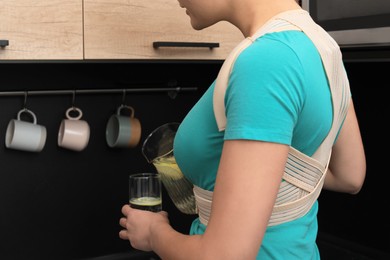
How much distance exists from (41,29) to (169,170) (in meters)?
0.49

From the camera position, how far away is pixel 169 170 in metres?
0.88

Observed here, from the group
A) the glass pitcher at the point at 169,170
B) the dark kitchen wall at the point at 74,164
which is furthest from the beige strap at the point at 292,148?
the dark kitchen wall at the point at 74,164

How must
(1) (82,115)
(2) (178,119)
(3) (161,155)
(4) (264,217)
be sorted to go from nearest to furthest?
(4) (264,217)
(3) (161,155)
(1) (82,115)
(2) (178,119)

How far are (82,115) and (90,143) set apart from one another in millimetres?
88

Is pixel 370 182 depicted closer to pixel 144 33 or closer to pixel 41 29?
pixel 144 33

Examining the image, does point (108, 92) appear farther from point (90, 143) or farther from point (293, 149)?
point (293, 149)

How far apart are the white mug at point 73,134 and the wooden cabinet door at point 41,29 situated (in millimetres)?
303

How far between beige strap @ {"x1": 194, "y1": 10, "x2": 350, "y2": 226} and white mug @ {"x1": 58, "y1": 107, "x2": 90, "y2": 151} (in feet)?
2.50

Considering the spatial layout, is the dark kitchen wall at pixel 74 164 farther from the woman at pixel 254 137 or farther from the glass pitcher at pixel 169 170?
the woman at pixel 254 137

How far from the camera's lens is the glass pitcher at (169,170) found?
0.88 meters

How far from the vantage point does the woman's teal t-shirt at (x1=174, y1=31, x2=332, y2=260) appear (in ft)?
1.91

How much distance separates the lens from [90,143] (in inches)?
61.3

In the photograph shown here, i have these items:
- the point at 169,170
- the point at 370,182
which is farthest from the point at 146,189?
the point at 370,182

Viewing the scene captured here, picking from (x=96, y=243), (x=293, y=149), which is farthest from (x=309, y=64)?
(x=96, y=243)
